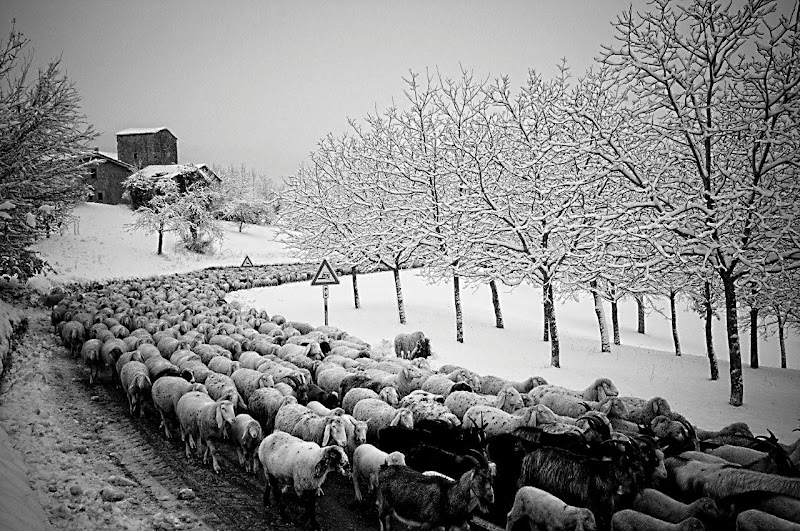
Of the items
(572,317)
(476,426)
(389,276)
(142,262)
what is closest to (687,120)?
(476,426)

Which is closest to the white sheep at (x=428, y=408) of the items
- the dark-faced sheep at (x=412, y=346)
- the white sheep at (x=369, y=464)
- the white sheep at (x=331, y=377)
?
the white sheep at (x=369, y=464)

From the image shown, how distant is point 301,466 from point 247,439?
5.06 feet

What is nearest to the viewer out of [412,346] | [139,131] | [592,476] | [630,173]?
[592,476]

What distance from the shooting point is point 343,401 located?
8789 mm

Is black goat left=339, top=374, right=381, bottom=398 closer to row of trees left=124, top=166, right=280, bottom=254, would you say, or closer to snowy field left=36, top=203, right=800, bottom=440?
snowy field left=36, top=203, right=800, bottom=440

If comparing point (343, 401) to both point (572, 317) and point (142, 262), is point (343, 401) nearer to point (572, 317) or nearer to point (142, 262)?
point (572, 317)

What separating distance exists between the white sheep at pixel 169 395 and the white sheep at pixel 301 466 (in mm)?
2882

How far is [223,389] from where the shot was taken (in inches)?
349

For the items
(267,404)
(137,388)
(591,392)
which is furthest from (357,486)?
(137,388)

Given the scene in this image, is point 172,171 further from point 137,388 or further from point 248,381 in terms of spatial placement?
point 248,381

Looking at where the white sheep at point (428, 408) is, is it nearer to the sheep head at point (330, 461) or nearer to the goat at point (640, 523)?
the sheep head at point (330, 461)

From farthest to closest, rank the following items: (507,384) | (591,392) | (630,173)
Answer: (630,173)
(507,384)
(591,392)

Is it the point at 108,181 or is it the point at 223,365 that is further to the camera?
the point at 108,181

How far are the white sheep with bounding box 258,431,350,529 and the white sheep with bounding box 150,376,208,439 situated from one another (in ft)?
9.46
